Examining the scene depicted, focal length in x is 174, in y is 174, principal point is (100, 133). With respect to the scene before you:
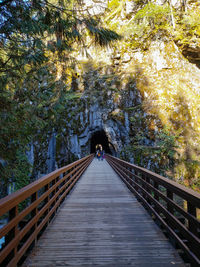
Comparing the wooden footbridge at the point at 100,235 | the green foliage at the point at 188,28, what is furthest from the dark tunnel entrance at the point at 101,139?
the wooden footbridge at the point at 100,235

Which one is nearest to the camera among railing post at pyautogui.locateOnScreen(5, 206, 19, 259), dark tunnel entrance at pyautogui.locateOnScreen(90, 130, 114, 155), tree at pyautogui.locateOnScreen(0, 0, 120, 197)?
railing post at pyautogui.locateOnScreen(5, 206, 19, 259)

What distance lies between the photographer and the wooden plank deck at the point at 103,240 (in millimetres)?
2379

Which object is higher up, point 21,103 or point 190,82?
point 190,82

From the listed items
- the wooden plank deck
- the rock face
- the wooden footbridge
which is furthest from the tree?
the rock face

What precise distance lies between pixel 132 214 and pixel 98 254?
1.86m

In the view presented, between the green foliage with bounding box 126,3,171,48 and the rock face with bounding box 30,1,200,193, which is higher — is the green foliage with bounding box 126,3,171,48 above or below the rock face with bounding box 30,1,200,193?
above

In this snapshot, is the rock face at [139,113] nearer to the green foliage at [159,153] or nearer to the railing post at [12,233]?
the green foliage at [159,153]

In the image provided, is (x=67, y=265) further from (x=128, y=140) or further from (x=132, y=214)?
(x=128, y=140)

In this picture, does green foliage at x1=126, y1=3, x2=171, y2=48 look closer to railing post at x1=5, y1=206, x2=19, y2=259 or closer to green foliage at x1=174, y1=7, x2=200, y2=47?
green foliage at x1=174, y1=7, x2=200, y2=47

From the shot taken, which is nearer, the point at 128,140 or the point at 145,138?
the point at 145,138

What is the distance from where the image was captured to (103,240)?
295cm

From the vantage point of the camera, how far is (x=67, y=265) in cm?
229

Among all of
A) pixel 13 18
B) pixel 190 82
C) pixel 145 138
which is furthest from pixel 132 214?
pixel 190 82

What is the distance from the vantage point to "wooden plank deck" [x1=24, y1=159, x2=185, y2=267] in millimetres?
2379
